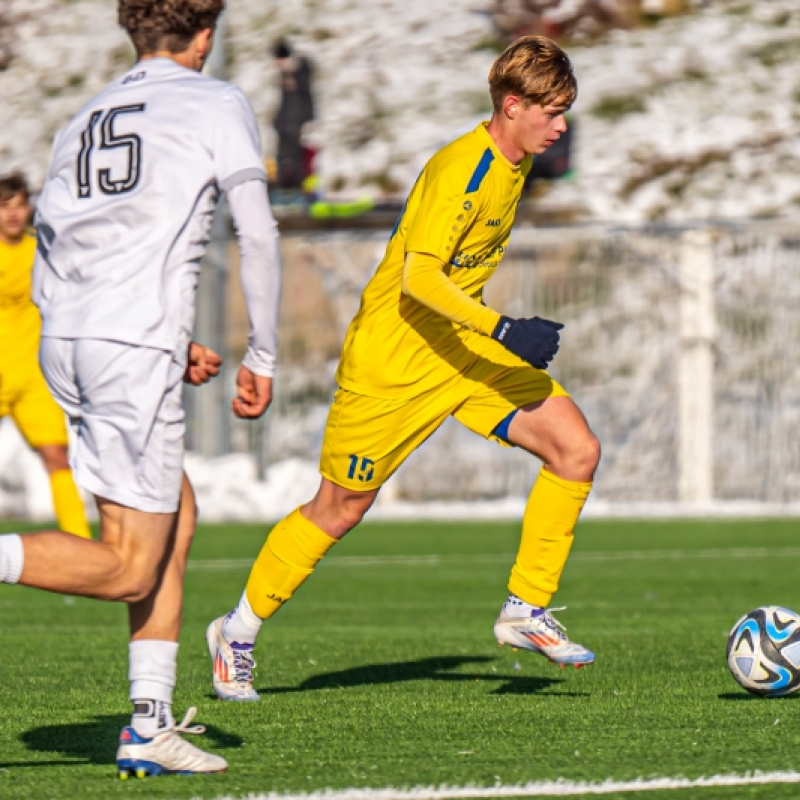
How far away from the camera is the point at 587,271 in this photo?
20.4 meters

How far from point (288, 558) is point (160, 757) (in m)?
1.85

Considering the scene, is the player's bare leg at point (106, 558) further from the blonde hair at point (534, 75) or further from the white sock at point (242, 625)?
the blonde hair at point (534, 75)

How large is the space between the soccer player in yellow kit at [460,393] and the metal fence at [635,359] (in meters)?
13.1

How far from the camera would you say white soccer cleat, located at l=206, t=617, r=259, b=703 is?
6246mm

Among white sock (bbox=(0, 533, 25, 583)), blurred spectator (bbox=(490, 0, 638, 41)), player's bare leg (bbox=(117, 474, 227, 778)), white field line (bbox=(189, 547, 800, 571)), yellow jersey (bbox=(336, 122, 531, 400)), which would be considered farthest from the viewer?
blurred spectator (bbox=(490, 0, 638, 41))

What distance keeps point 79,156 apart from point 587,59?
133 feet

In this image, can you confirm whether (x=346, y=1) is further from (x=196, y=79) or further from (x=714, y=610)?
(x=196, y=79)

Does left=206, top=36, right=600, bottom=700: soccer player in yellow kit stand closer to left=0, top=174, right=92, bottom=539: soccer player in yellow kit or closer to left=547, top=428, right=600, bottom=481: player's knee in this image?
left=547, top=428, right=600, bottom=481: player's knee

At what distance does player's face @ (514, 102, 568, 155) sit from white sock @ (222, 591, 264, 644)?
1.78m

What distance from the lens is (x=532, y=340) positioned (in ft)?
19.3

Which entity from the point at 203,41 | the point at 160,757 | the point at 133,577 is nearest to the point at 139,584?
the point at 133,577

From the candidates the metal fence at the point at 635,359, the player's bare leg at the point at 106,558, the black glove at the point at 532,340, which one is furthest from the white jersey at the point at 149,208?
the metal fence at the point at 635,359

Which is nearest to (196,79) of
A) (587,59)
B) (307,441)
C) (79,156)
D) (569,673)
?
(79,156)

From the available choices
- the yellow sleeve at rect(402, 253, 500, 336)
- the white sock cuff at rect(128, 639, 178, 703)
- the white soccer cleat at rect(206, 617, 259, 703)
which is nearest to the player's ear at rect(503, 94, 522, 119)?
the yellow sleeve at rect(402, 253, 500, 336)
